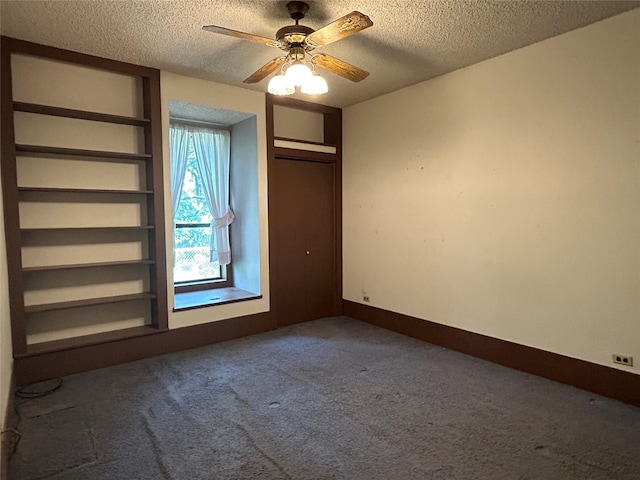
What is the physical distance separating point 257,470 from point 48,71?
350 cm

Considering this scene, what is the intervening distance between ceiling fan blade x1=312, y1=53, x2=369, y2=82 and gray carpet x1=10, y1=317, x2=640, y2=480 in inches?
93.4

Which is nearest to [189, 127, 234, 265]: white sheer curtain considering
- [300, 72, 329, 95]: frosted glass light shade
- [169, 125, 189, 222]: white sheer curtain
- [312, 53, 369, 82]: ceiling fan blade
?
[169, 125, 189, 222]: white sheer curtain

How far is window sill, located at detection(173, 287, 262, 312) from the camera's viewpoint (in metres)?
4.03

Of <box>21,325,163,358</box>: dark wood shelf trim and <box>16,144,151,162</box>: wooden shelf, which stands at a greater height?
<box>16,144,151,162</box>: wooden shelf

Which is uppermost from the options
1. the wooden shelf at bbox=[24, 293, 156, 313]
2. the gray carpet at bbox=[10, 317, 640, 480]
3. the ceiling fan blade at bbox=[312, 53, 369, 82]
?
the ceiling fan blade at bbox=[312, 53, 369, 82]

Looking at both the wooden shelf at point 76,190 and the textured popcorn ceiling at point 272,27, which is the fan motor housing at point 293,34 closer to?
the textured popcorn ceiling at point 272,27

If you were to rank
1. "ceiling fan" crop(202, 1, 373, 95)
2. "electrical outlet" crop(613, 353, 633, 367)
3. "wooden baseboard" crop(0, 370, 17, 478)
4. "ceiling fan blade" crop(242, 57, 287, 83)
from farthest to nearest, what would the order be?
"ceiling fan blade" crop(242, 57, 287, 83) < "electrical outlet" crop(613, 353, 633, 367) < "ceiling fan" crop(202, 1, 373, 95) < "wooden baseboard" crop(0, 370, 17, 478)

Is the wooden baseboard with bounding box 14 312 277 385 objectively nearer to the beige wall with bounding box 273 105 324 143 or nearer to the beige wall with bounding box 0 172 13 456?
the beige wall with bounding box 0 172 13 456

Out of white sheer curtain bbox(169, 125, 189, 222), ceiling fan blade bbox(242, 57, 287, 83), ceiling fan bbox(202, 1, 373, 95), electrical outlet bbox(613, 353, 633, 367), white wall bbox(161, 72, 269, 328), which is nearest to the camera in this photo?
ceiling fan bbox(202, 1, 373, 95)

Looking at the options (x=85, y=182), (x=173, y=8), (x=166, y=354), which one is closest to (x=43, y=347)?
(x=166, y=354)

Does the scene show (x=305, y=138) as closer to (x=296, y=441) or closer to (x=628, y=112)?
(x=628, y=112)

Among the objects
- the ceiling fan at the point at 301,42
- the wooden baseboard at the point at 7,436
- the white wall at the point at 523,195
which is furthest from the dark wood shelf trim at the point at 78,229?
the white wall at the point at 523,195

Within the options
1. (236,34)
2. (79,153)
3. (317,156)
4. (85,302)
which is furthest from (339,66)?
(85,302)

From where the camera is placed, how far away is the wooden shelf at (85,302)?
3.21m
